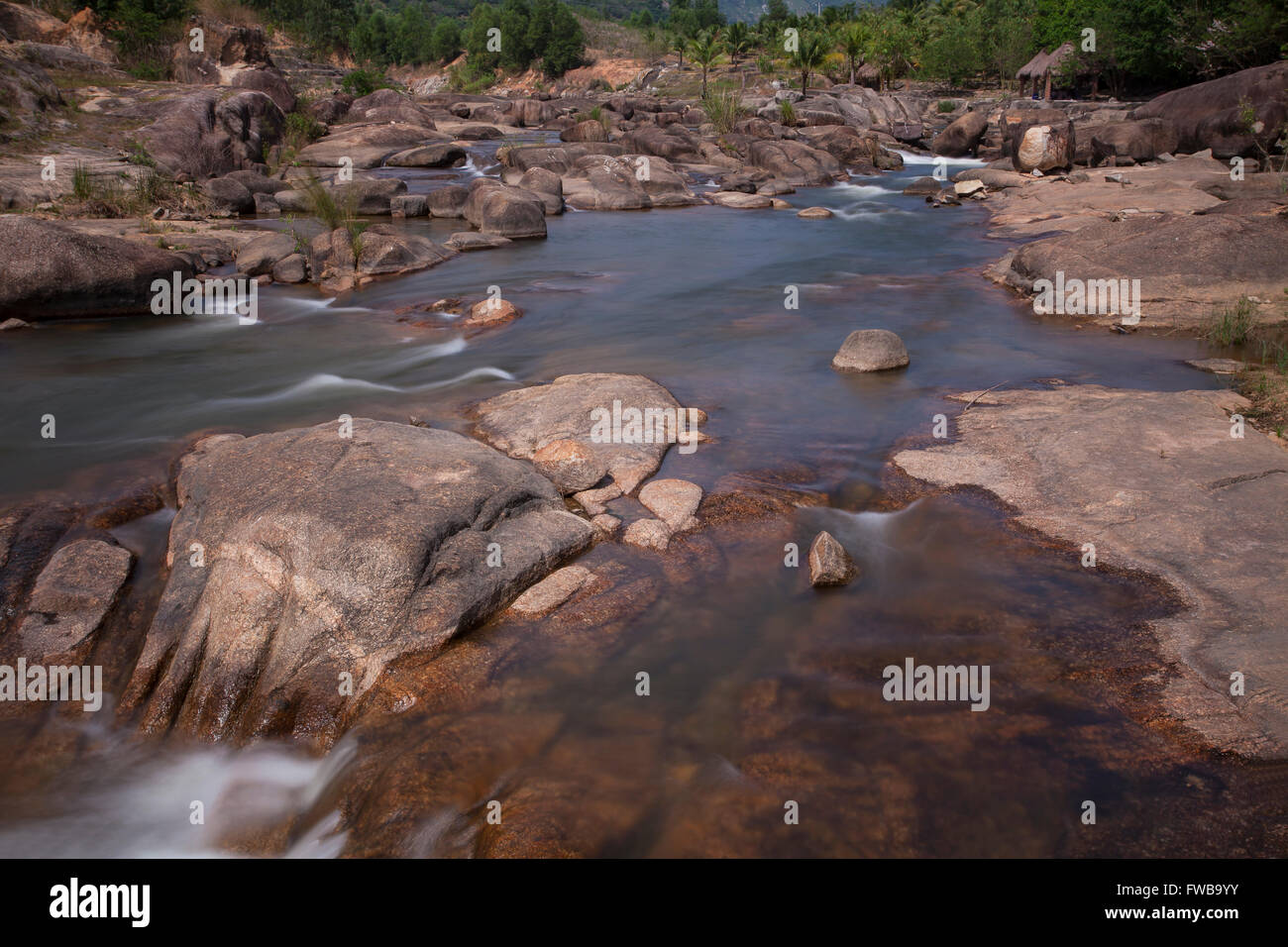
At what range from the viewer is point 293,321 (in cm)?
1205

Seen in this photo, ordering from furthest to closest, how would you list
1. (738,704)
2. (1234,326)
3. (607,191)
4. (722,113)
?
(722,113) → (607,191) → (1234,326) → (738,704)

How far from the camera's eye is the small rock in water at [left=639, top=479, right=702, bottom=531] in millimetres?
6348

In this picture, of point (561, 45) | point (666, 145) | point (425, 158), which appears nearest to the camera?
point (425, 158)

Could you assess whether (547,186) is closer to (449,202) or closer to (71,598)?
(449,202)

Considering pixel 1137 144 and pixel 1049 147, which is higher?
pixel 1137 144

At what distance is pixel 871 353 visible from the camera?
31.3ft

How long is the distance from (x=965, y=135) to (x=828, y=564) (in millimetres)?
31649

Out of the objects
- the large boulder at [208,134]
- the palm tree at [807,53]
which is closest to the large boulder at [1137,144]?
the palm tree at [807,53]

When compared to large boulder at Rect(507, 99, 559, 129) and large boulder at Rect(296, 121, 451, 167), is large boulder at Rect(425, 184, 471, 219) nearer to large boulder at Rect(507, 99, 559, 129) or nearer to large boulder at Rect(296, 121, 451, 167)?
large boulder at Rect(296, 121, 451, 167)

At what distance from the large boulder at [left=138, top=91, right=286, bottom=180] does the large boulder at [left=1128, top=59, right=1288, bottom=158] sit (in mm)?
26369

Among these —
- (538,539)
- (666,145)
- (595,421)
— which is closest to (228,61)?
(666,145)

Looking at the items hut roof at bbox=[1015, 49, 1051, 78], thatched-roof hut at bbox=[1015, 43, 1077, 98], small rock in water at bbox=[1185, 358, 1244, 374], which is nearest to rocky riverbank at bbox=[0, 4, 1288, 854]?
small rock in water at bbox=[1185, 358, 1244, 374]

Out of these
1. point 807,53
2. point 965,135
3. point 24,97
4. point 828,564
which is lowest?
point 828,564
